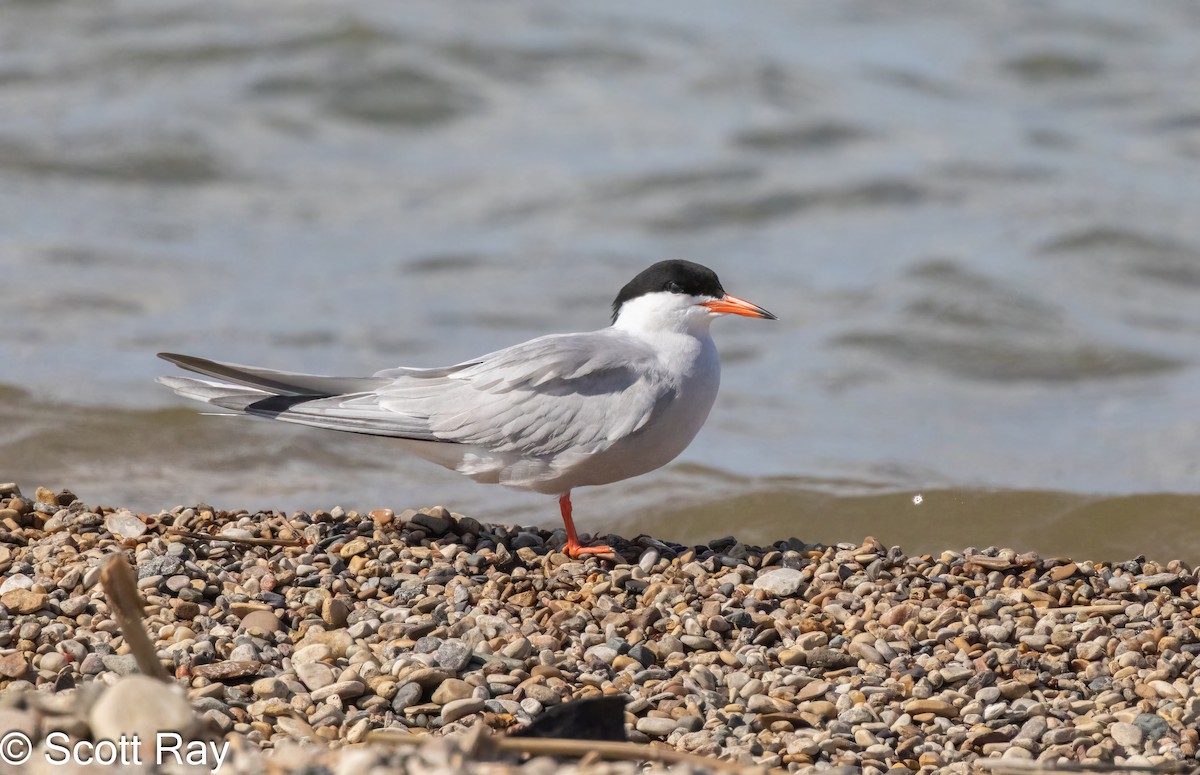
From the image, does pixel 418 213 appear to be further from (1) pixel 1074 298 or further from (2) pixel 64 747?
(2) pixel 64 747

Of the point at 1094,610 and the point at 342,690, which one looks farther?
the point at 1094,610

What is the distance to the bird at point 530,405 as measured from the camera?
4.81 m

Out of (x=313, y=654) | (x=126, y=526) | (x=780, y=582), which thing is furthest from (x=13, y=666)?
(x=780, y=582)

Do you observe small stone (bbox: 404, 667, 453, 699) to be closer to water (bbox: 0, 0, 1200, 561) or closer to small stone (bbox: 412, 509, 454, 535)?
small stone (bbox: 412, 509, 454, 535)

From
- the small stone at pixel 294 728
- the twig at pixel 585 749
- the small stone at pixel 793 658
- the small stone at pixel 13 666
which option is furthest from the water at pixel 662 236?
the twig at pixel 585 749

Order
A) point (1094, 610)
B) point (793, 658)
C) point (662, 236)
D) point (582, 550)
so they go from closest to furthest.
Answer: point (793, 658) < point (1094, 610) < point (582, 550) < point (662, 236)

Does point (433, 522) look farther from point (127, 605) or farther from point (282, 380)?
point (127, 605)

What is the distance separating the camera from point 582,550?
4.75 m

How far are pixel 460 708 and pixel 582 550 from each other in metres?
1.22

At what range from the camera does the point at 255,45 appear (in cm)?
1371

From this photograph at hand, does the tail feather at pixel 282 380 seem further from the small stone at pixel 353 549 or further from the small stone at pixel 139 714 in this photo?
the small stone at pixel 139 714

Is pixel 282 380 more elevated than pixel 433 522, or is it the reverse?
pixel 282 380

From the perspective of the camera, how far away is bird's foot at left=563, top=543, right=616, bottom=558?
475 centimetres

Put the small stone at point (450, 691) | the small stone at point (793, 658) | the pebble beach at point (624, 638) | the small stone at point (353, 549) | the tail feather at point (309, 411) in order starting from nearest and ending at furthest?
the pebble beach at point (624, 638), the small stone at point (450, 691), the small stone at point (793, 658), the small stone at point (353, 549), the tail feather at point (309, 411)
